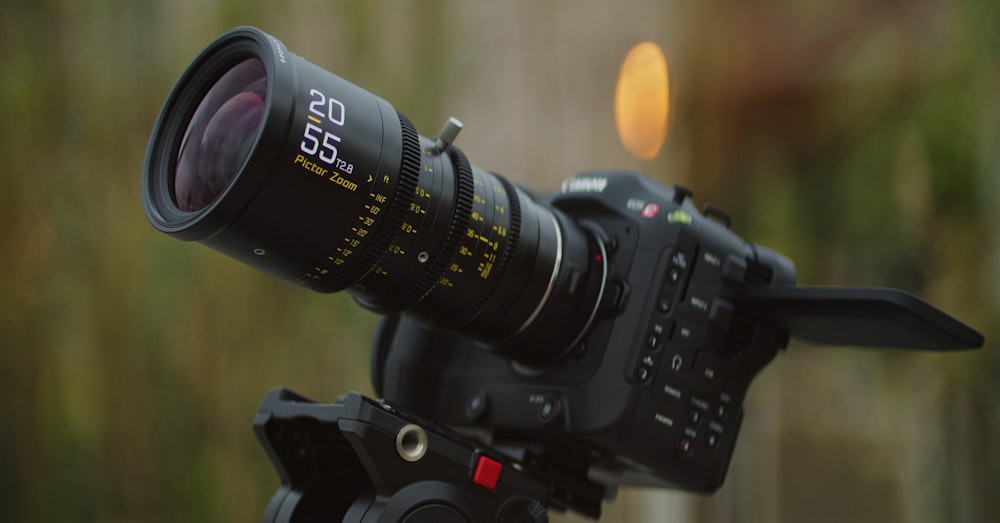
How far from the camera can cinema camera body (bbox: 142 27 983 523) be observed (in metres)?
0.64

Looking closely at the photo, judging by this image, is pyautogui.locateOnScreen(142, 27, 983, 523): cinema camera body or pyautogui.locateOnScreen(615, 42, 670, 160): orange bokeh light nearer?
pyautogui.locateOnScreen(142, 27, 983, 523): cinema camera body

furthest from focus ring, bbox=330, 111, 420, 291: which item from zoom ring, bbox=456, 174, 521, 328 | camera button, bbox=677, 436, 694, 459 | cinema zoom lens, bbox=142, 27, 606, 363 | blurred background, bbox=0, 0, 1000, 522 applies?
blurred background, bbox=0, 0, 1000, 522

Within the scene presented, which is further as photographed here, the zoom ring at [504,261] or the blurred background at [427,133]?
the blurred background at [427,133]

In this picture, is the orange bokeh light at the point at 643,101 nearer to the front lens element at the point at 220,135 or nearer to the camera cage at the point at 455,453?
the camera cage at the point at 455,453

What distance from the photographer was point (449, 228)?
0.71 m

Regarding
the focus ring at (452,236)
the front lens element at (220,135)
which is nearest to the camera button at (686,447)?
the focus ring at (452,236)

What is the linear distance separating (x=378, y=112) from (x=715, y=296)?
326 mm

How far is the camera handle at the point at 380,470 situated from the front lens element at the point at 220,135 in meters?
0.16

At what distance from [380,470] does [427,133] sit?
1.56 meters

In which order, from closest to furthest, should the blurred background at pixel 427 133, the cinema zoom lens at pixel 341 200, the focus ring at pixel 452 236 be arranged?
the cinema zoom lens at pixel 341 200, the focus ring at pixel 452 236, the blurred background at pixel 427 133

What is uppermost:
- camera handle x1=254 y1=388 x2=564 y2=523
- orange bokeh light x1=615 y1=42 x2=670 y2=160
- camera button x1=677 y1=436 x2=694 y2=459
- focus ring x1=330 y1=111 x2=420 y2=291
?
orange bokeh light x1=615 y1=42 x2=670 y2=160

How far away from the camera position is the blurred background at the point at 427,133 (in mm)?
2072

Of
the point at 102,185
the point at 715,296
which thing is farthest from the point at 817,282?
the point at 102,185

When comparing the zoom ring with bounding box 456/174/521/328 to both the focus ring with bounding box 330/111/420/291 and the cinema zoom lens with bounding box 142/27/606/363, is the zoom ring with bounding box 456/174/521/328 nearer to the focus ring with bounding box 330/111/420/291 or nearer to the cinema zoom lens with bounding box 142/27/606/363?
the cinema zoom lens with bounding box 142/27/606/363
